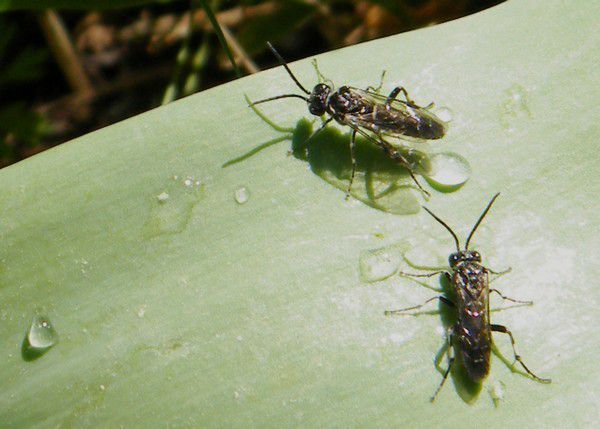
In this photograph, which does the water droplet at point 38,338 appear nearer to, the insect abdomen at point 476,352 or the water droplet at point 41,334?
the water droplet at point 41,334

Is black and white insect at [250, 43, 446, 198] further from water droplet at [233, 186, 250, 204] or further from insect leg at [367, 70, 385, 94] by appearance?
water droplet at [233, 186, 250, 204]

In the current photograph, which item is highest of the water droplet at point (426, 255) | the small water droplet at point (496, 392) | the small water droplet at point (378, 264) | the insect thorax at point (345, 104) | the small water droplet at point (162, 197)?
the small water droplet at point (162, 197)

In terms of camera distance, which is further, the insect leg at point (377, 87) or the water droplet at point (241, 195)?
the insect leg at point (377, 87)

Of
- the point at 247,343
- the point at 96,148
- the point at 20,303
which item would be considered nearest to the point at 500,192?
the point at 247,343

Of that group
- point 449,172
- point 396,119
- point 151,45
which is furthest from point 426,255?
point 151,45

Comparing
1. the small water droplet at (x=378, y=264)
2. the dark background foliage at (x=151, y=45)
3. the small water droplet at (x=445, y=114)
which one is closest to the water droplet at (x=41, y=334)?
the small water droplet at (x=378, y=264)

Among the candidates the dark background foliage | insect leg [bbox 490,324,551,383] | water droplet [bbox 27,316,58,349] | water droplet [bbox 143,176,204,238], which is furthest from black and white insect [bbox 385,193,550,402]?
the dark background foliage
